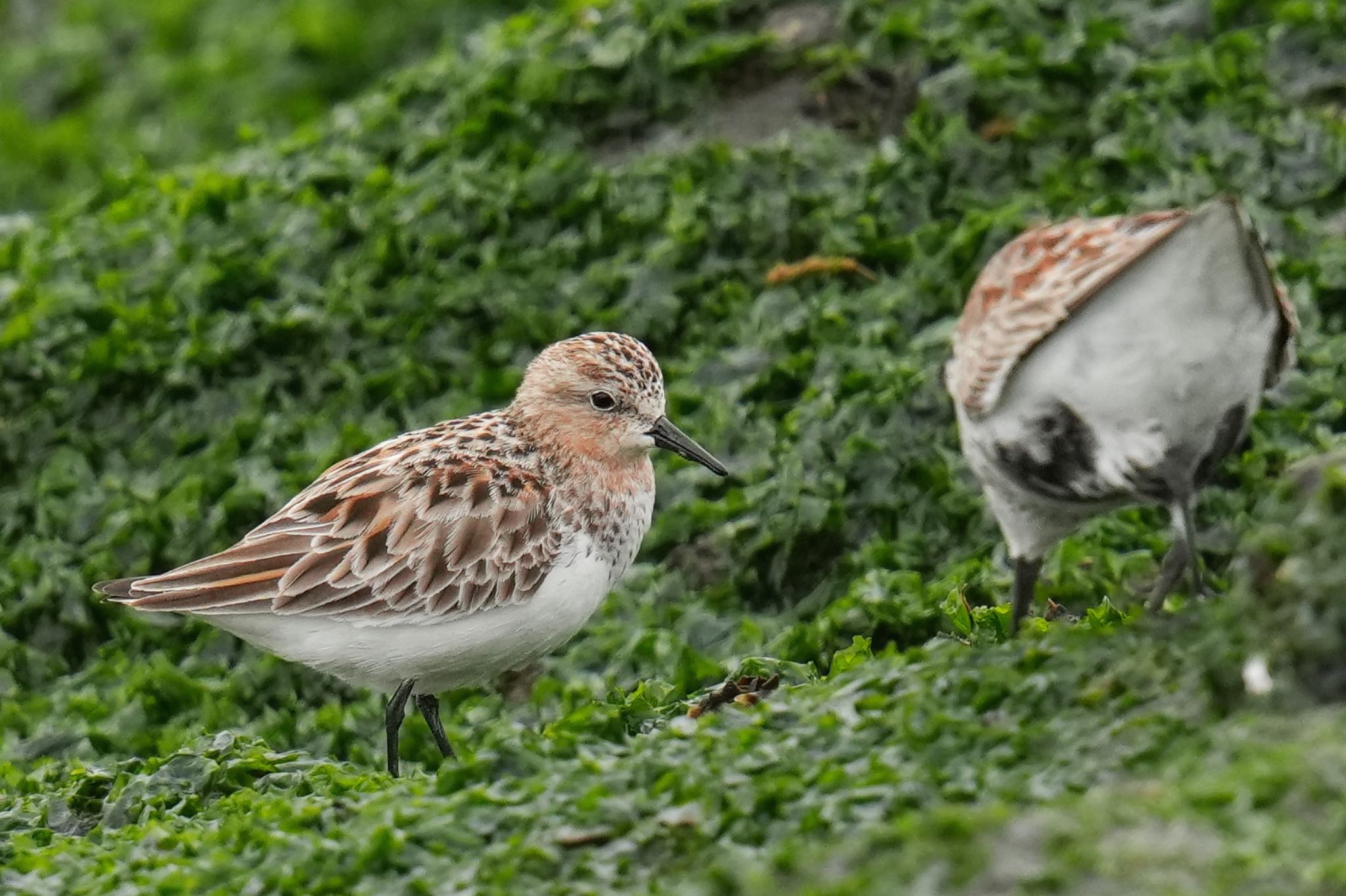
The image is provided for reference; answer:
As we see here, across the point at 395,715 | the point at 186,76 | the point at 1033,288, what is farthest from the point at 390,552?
the point at 186,76

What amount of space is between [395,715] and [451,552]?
0.60 metres

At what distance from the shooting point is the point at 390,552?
6.98 metres

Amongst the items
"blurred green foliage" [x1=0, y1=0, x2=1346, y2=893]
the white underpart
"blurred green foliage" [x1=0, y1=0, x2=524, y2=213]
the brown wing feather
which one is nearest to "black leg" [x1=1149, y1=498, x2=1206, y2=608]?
the white underpart

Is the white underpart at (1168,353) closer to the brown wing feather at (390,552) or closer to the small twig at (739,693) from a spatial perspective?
the small twig at (739,693)

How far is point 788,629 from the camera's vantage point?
7.78m

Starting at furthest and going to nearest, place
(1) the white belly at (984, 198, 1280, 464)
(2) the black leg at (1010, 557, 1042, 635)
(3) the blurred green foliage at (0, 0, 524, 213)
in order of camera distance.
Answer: (3) the blurred green foliage at (0, 0, 524, 213) → (2) the black leg at (1010, 557, 1042, 635) → (1) the white belly at (984, 198, 1280, 464)

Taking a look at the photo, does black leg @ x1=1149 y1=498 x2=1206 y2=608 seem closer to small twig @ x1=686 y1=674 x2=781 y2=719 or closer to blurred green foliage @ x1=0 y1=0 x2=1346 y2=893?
blurred green foliage @ x1=0 y1=0 x2=1346 y2=893

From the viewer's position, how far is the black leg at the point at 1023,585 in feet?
21.8

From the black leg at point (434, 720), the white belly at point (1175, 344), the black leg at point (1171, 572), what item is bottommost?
the black leg at point (434, 720)

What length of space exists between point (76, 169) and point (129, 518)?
20.8 ft

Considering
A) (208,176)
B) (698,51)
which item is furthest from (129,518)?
(698,51)

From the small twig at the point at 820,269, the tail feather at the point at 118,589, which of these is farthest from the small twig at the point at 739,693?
the small twig at the point at 820,269

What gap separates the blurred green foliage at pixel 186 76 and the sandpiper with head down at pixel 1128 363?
8695 millimetres

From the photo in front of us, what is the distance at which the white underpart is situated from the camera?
211 inches
